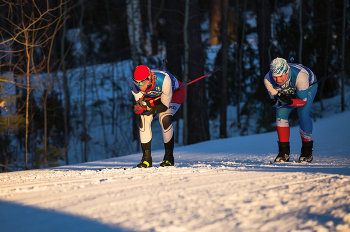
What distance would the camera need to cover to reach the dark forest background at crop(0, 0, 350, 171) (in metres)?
8.48

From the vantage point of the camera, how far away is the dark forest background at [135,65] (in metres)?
8.48

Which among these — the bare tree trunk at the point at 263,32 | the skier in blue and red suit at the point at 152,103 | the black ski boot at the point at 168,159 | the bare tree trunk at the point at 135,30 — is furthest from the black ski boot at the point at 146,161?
the bare tree trunk at the point at 263,32

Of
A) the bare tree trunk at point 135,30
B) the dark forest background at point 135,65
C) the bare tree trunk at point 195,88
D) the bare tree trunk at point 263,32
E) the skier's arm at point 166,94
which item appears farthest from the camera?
the bare tree trunk at point 263,32

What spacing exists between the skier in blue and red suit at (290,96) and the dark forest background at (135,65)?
17.6 ft

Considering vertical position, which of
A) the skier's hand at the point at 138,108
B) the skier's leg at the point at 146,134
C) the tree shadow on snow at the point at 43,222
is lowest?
the tree shadow on snow at the point at 43,222

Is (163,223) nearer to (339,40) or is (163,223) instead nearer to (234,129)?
(234,129)

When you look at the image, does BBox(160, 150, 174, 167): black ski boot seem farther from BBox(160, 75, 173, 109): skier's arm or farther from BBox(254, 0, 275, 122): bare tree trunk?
BBox(254, 0, 275, 122): bare tree trunk

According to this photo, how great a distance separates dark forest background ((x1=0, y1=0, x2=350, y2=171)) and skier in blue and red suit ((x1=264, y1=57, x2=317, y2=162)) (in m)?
5.37

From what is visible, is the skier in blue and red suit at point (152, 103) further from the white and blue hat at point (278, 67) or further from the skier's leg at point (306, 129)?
the skier's leg at point (306, 129)

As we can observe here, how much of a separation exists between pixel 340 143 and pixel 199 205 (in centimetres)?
435

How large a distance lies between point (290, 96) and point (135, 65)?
636 centimetres

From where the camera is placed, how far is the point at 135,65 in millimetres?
9914

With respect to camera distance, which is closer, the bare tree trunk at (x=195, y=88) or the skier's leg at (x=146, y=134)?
the skier's leg at (x=146, y=134)

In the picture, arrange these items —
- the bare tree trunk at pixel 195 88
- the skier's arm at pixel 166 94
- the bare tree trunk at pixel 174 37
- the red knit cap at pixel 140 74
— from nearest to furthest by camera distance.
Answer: the red knit cap at pixel 140 74 → the skier's arm at pixel 166 94 → the bare tree trunk at pixel 195 88 → the bare tree trunk at pixel 174 37
